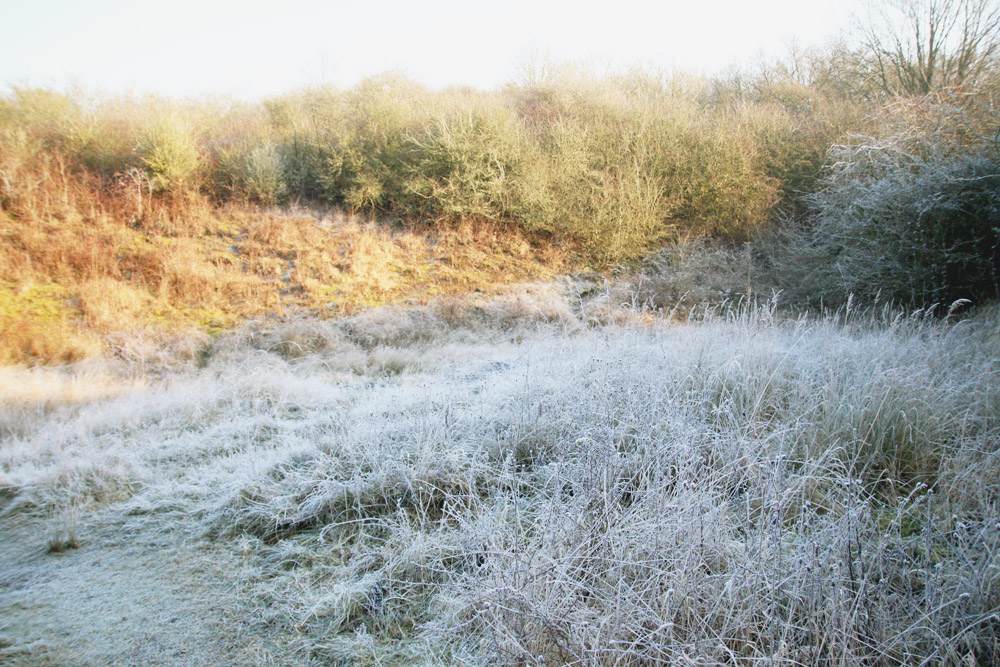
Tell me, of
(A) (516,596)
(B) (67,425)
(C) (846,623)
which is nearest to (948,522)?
(C) (846,623)

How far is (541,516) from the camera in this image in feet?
8.06

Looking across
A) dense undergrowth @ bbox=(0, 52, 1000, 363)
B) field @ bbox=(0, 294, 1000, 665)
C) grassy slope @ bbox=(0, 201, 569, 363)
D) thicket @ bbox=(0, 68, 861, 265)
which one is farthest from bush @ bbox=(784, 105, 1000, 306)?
grassy slope @ bbox=(0, 201, 569, 363)

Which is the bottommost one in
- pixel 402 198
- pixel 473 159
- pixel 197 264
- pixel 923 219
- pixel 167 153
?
pixel 197 264

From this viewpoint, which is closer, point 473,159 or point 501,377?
point 501,377

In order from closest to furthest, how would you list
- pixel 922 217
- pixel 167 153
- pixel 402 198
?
pixel 922 217
pixel 167 153
pixel 402 198

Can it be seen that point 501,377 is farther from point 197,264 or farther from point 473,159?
point 473,159

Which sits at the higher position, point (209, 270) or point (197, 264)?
point (197, 264)

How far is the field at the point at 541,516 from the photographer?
191cm

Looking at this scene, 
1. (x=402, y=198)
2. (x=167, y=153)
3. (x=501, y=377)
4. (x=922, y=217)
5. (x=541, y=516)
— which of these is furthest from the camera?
(x=402, y=198)

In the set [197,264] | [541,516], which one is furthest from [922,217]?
[197,264]

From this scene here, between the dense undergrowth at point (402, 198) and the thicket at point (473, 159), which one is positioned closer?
the dense undergrowth at point (402, 198)

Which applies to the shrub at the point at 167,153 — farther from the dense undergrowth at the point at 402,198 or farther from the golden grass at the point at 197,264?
the golden grass at the point at 197,264

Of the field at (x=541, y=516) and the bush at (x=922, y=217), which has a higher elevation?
the bush at (x=922, y=217)

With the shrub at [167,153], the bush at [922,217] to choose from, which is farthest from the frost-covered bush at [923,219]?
the shrub at [167,153]
